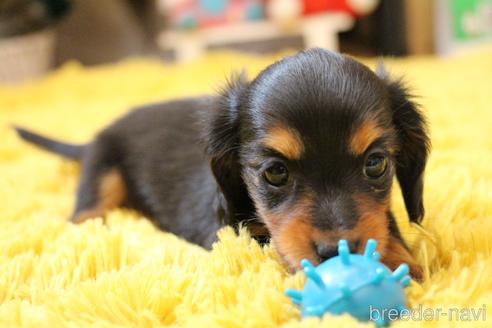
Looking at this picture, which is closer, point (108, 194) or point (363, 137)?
point (363, 137)

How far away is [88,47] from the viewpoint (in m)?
6.23

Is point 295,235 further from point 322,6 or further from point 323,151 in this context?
point 322,6

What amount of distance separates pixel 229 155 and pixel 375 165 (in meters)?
0.41

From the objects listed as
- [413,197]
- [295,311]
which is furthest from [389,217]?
[295,311]

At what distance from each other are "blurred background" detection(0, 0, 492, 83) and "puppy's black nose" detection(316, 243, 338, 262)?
348cm

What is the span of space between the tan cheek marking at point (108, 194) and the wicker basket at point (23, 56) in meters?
2.69

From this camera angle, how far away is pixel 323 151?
1267mm

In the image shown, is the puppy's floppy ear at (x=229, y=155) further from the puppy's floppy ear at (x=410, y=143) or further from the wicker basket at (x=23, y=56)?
the wicker basket at (x=23, y=56)

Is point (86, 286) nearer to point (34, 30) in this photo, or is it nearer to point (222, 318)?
point (222, 318)

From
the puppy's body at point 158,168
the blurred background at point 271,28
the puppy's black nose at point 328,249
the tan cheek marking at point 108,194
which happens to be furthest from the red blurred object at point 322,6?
the puppy's black nose at point 328,249

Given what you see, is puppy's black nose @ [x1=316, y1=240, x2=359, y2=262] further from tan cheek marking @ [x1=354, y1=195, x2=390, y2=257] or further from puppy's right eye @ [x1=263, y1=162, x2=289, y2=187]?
puppy's right eye @ [x1=263, y1=162, x2=289, y2=187]

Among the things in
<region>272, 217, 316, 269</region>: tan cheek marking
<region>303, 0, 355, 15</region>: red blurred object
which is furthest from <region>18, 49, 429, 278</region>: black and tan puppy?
<region>303, 0, 355, 15</region>: red blurred object

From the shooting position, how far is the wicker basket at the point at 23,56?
4.53 meters

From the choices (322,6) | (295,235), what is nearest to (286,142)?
(295,235)
